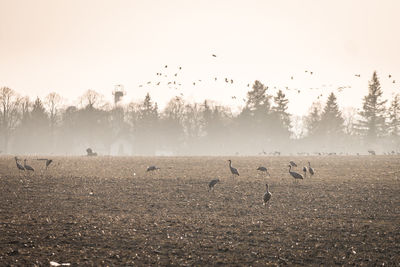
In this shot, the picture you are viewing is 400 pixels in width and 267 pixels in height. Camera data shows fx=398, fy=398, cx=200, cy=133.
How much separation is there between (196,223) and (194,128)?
111323mm

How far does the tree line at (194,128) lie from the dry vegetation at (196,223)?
84.7 meters

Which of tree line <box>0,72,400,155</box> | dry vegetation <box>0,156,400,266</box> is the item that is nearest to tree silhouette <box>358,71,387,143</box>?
tree line <box>0,72,400,155</box>

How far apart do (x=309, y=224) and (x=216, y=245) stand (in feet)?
16.7

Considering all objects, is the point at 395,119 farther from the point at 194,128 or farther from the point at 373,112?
the point at 194,128

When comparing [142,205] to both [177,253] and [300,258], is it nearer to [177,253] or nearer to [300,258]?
[177,253]

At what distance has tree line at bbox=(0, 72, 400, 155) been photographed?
357 feet

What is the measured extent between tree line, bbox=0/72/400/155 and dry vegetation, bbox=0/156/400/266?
8473 centimetres

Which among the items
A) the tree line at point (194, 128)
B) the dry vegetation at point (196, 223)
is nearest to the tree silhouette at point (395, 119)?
the tree line at point (194, 128)

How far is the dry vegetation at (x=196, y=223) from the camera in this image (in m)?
13.6

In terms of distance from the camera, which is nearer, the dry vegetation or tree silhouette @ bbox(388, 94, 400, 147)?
the dry vegetation

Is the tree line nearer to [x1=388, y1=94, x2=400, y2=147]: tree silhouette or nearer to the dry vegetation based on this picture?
[x1=388, y1=94, x2=400, y2=147]: tree silhouette

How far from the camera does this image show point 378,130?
105m

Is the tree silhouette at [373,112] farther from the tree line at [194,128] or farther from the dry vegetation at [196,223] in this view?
the dry vegetation at [196,223]

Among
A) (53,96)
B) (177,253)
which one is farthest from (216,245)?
(53,96)
